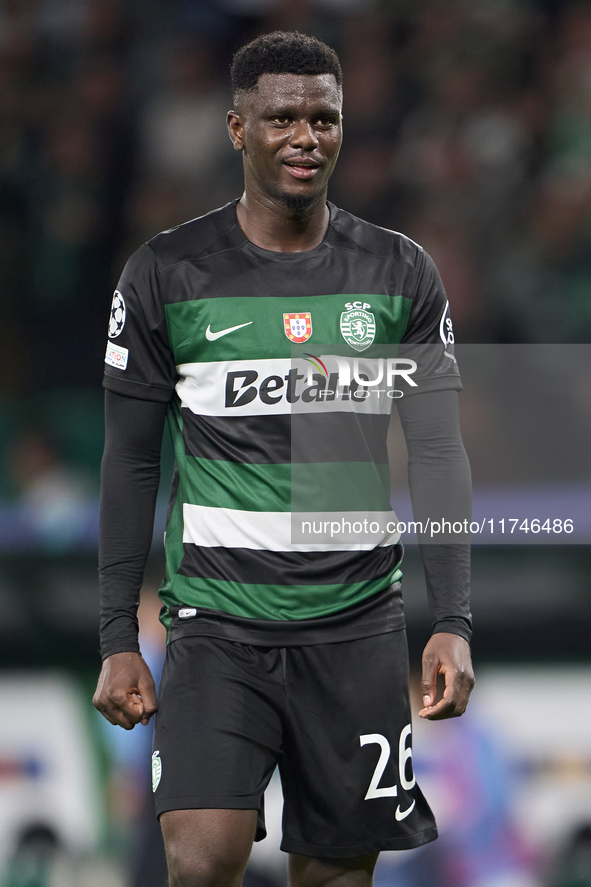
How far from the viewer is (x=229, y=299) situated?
244cm

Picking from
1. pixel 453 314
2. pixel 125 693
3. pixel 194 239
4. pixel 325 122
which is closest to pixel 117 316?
pixel 194 239

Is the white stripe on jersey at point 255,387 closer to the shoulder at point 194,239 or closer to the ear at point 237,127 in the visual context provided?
the shoulder at point 194,239

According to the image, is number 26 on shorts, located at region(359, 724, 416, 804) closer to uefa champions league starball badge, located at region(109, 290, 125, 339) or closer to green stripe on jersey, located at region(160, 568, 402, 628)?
green stripe on jersey, located at region(160, 568, 402, 628)

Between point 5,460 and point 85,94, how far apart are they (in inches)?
74.8

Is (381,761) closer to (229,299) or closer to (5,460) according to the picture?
(229,299)

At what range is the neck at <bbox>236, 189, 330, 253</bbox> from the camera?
2525 millimetres

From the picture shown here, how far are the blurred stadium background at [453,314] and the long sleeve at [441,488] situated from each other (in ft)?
3.42

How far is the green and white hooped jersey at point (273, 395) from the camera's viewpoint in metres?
2.39

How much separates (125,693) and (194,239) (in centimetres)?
98

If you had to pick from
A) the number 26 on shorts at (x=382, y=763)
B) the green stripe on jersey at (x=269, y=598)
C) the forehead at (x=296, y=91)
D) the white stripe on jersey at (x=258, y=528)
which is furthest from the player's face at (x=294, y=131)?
the number 26 on shorts at (x=382, y=763)

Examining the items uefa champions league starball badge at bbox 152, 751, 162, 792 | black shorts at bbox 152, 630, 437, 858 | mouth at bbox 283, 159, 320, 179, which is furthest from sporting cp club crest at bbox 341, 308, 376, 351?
uefa champions league starball badge at bbox 152, 751, 162, 792

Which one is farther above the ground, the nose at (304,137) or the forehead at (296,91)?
the forehead at (296,91)

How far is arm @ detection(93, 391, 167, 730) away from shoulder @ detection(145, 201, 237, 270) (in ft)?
1.05

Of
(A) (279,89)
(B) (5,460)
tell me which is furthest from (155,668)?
(A) (279,89)
